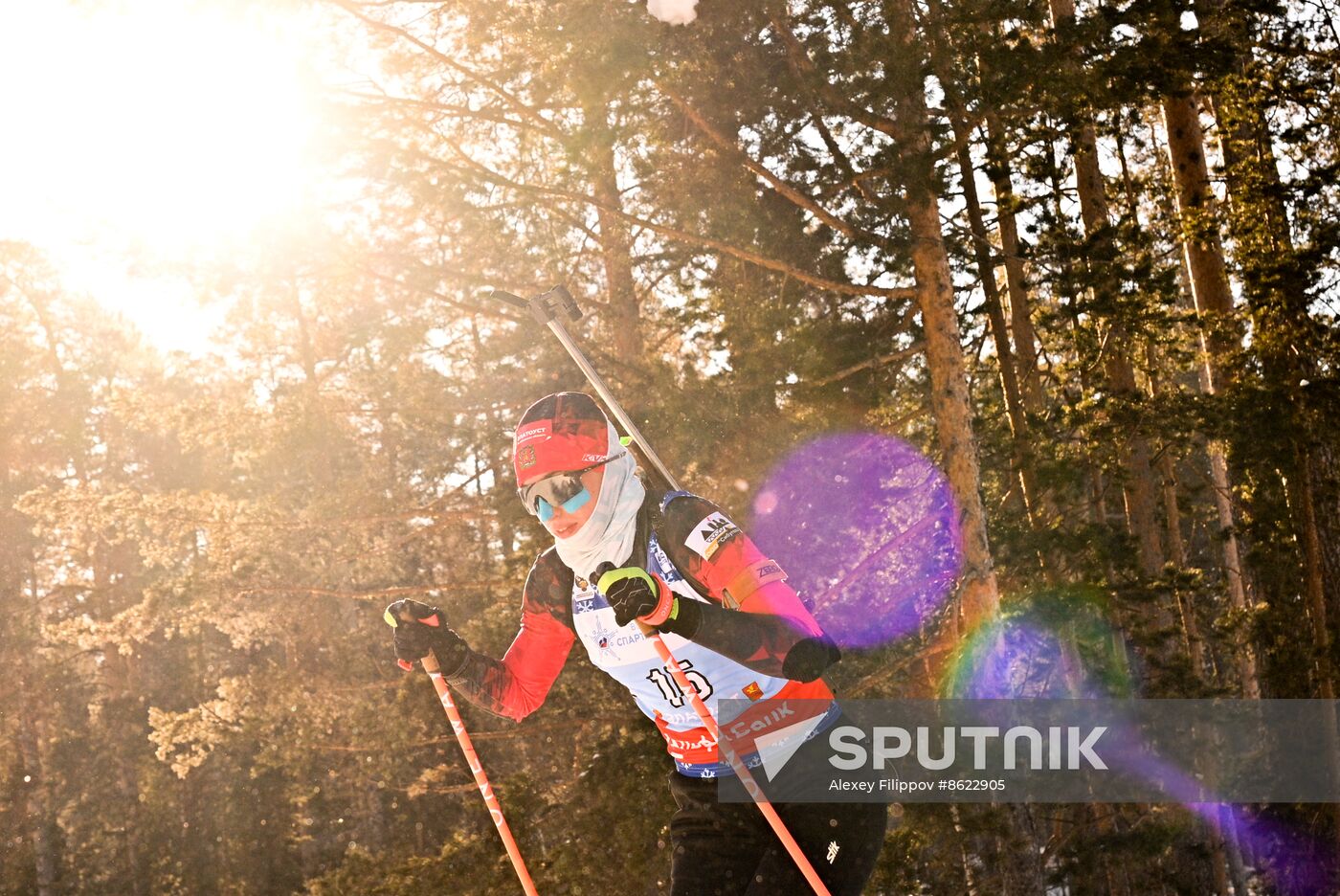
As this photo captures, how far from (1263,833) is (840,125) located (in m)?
13.2

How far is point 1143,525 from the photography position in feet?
48.9

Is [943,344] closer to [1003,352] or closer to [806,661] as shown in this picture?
[1003,352]

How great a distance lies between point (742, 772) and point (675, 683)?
14.9 inches

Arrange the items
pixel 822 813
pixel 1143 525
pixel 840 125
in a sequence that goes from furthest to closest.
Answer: pixel 1143 525 → pixel 840 125 → pixel 822 813

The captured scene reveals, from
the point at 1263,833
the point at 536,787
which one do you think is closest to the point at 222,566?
the point at 536,787

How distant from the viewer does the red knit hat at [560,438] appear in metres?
3.76

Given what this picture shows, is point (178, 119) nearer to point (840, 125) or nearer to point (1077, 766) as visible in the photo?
point (840, 125)

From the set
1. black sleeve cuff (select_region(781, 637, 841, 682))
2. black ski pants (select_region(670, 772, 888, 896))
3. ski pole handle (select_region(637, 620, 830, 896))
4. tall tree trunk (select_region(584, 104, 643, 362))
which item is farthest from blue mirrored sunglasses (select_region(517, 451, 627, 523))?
tall tree trunk (select_region(584, 104, 643, 362))

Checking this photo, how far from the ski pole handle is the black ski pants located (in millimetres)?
43

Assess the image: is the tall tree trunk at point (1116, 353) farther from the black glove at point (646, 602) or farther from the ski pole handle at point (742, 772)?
the black glove at point (646, 602)

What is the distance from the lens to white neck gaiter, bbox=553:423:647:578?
3.77 m

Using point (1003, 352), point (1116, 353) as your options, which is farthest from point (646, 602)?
point (1116, 353)

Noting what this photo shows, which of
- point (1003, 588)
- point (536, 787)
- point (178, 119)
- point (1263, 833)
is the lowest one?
point (1263, 833)

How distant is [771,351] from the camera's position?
954 cm
